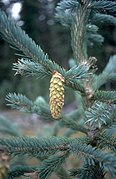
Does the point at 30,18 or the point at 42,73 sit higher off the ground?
the point at 30,18

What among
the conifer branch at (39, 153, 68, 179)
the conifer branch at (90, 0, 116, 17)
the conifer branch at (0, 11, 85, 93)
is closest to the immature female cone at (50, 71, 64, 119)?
the conifer branch at (0, 11, 85, 93)

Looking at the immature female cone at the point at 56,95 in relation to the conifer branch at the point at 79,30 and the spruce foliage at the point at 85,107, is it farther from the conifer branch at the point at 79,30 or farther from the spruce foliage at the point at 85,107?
the conifer branch at the point at 79,30

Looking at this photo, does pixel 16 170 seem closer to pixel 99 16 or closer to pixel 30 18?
pixel 99 16

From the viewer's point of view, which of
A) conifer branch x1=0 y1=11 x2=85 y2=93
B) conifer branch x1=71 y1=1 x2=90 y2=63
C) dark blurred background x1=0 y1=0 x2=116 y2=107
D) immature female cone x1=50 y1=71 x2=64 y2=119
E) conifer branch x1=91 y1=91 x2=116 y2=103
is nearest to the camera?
conifer branch x1=0 y1=11 x2=85 y2=93

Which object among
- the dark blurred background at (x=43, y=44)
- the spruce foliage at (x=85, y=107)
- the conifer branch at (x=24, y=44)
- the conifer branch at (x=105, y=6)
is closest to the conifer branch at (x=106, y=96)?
the spruce foliage at (x=85, y=107)

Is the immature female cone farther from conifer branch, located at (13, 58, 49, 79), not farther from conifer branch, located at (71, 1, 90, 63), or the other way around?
conifer branch, located at (71, 1, 90, 63)

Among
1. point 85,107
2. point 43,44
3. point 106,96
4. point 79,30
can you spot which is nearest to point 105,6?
point 79,30

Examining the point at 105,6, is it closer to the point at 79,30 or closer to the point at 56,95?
the point at 79,30

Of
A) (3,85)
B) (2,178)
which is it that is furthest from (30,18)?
(2,178)
